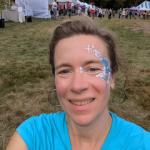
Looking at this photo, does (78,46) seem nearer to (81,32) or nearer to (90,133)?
(81,32)

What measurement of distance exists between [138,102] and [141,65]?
10.4ft

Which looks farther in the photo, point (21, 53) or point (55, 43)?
point (21, 53)

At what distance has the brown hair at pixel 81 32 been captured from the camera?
6.10 feet

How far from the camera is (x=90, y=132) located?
1.84 metres

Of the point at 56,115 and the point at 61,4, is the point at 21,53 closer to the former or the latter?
the point at 56,115

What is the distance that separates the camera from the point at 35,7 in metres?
27.9

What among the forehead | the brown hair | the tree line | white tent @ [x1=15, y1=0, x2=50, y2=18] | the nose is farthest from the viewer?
the tree line

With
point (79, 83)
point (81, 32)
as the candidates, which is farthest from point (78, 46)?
point (79, 83)

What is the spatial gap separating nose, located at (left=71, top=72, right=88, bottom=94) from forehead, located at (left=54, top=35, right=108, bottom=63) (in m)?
0.11

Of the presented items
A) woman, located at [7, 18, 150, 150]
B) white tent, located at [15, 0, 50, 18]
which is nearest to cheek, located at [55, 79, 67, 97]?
woman, located at [7, 18, 150, 150]

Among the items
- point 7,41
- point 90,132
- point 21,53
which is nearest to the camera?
point 90,132

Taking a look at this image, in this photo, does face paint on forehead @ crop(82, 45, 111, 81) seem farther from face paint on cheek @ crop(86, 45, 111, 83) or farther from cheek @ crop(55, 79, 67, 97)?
cheek @ crop(55, 79, 67, 97)

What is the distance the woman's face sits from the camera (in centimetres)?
167

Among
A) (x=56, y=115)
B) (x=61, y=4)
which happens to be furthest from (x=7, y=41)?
(x=61, y=4)
